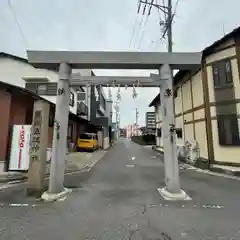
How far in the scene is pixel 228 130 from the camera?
35.1 ft

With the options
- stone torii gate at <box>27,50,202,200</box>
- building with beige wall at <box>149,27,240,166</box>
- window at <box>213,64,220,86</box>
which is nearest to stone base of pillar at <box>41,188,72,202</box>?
stone torii gate at <box>27,50,202,200</box>

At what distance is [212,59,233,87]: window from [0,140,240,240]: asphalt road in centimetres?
585

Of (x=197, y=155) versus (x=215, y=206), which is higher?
(x=197, y=155)

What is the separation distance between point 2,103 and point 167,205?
8.65 meters

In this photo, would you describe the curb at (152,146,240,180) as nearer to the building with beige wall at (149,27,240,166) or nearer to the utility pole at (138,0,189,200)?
the building with beige wall at (149,27,240,166)

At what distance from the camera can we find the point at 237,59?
10492 millimetres

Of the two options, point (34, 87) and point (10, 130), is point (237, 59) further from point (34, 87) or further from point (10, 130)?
point (34, 87)

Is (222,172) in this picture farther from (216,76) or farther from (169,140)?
(169,140)

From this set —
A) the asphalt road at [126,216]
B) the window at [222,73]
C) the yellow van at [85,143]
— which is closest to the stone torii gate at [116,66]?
the asphalt road at [126,216]

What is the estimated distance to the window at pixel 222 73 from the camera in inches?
427

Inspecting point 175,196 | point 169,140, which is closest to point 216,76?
point 169,140

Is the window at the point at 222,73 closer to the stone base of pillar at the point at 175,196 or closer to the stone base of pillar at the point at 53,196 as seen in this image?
the stone base of pillar at the point at 175,196

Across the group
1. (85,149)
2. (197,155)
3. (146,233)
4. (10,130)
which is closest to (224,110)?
(197,155)

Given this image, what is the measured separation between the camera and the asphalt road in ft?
12.9
